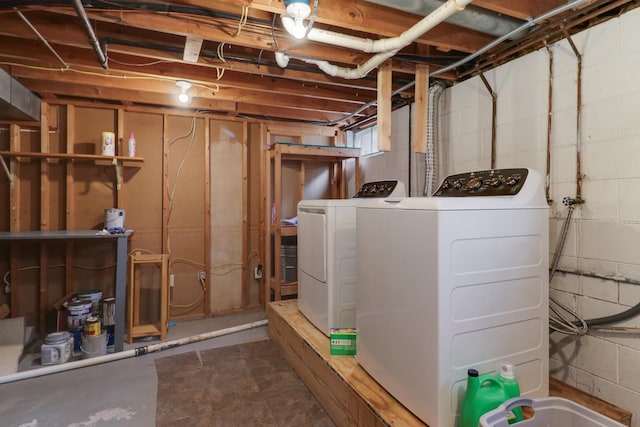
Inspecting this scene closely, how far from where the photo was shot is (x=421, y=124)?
8.05 ft

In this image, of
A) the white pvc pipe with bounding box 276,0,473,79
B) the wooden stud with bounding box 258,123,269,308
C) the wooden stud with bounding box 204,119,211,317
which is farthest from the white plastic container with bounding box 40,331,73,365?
the white pvc pipe with bounding box 276,0,473,79

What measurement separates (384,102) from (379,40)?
0.47m

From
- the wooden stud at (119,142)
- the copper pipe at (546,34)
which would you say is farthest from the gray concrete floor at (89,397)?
the copper pipe at (546,34)

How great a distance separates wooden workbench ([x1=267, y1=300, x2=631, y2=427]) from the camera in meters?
1.53

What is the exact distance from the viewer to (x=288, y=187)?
13.8 ft

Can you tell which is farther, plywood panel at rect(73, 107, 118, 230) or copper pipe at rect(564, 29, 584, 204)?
plywood panel at rect(73, 107, 118, 230)

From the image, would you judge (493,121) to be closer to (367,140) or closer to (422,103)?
(422,103)

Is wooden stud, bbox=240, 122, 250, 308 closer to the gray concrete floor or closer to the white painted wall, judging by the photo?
the gray concrete floor

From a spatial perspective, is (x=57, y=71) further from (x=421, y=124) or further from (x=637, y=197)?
(x=637, y=197)

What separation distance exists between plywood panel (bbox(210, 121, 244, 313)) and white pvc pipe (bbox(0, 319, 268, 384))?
645 millimetres

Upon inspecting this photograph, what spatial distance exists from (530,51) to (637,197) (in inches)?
43.0

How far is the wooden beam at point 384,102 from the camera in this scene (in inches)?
93.0

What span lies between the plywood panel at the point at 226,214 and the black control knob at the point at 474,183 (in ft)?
8.89

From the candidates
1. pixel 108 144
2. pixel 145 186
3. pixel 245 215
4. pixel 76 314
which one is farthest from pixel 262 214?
pixel 76 314
